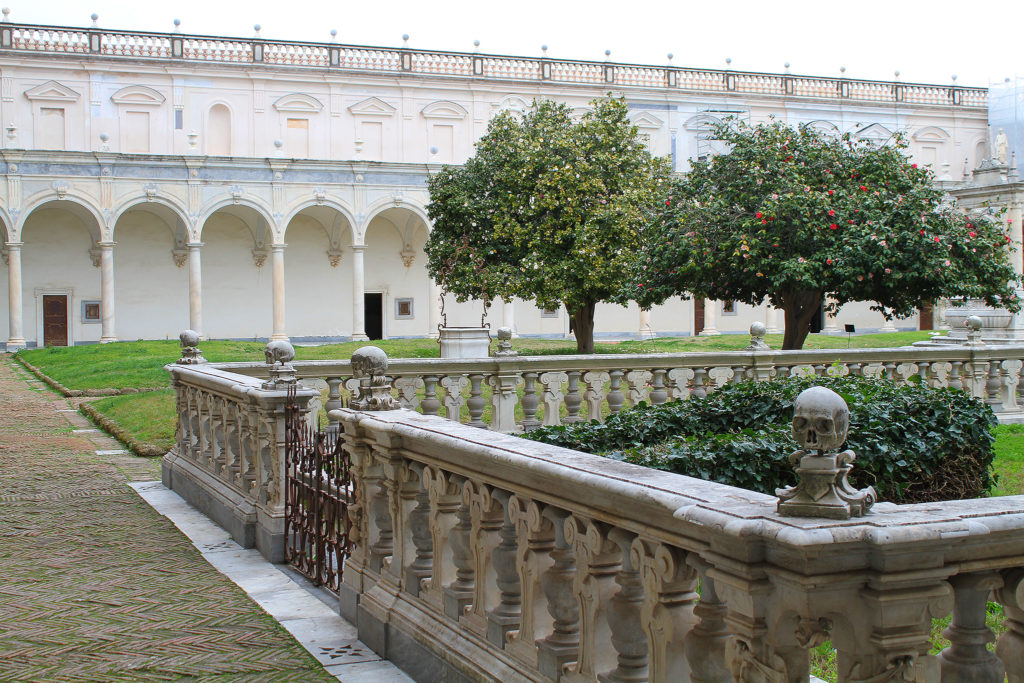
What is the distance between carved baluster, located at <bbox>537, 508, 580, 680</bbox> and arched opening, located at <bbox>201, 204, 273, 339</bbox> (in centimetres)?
3753

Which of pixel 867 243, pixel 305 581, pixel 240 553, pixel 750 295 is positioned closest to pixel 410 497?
pixel 305 581

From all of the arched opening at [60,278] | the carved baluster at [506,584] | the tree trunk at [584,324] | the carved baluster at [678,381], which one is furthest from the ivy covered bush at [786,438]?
the arched opening at [60,278]

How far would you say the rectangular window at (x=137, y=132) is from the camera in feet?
124

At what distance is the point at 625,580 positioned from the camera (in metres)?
2.85

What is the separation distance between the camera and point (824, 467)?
219 centimetres

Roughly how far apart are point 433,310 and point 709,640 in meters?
36.5

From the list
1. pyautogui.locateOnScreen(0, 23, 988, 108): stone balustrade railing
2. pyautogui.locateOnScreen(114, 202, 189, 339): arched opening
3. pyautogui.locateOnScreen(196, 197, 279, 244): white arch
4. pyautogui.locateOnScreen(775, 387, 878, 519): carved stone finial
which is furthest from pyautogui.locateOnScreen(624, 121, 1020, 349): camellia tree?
pyautogui.locateOnScreen(114, 202, 189, 339): arched opening

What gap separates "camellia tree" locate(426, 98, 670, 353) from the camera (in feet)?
79.0

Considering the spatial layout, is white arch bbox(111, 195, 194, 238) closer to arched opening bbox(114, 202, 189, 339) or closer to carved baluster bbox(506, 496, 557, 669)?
arched opening bbox(114, 202, 189, 339)

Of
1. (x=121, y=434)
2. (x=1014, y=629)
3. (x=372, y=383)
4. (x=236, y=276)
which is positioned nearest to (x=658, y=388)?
(x=372, y=383)

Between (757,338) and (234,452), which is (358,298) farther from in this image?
(234,452)

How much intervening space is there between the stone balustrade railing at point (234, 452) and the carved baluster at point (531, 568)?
128 inches

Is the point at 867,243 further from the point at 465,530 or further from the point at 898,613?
the point at 898,613

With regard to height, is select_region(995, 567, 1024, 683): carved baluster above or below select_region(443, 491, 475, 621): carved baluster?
above
